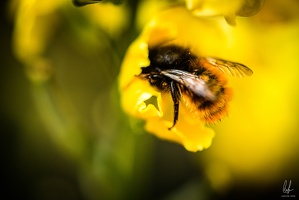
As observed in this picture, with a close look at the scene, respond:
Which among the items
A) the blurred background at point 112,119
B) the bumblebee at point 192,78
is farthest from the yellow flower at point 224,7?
the blurred background at point 112,119

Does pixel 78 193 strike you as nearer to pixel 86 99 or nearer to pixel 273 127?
pixel 86 99

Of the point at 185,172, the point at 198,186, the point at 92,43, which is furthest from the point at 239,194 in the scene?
the point at 92,43

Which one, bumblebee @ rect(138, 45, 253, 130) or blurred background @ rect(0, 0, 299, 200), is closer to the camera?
bumblebee @ rect(138, 45, 253, 130)

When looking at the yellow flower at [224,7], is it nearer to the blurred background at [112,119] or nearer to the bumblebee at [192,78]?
the bumblebee at [192,78]

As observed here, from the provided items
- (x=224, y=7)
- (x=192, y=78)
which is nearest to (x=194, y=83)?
(x=192, y=78)

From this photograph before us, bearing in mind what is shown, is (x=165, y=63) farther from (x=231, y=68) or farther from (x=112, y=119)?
(x=112, y=119)

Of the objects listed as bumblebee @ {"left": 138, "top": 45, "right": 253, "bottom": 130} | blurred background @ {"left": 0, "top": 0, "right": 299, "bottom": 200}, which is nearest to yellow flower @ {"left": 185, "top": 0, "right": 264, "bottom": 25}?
bumblebee @ {"left": 138, "top": 45, "right": 253, "bottom": 130}

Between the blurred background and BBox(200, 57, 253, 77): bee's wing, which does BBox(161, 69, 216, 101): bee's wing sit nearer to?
BBox(200, 57, 253, 77): bee's wing
